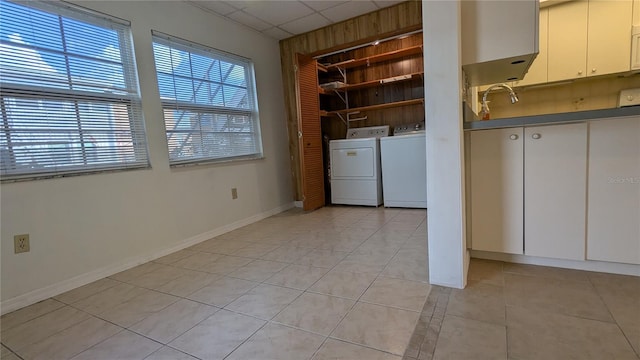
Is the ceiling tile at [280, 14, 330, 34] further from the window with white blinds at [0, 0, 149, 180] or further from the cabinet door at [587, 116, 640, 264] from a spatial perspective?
the cabinet door at [587, 116, 640, 264]

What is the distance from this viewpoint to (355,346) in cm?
121

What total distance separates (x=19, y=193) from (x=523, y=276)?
2.96 meters

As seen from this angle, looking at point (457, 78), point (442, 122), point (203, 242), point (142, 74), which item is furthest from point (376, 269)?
point (142, 74)

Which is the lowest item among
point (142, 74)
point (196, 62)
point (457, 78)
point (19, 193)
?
point (19, 193)

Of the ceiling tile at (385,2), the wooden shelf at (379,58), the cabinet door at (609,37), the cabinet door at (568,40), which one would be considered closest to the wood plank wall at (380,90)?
the wooden shelf at (379,58)

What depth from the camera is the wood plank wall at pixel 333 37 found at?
3.12 meters

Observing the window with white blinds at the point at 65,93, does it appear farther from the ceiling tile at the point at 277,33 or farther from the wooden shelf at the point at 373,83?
the wooden shelf at the point at 373,83

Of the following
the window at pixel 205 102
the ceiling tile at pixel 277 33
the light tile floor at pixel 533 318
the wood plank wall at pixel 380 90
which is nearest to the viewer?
the light tile floor at pixel 533 318

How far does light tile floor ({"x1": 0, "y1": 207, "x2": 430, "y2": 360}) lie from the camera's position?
1.27 m

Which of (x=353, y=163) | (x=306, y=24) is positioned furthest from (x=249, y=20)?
→ (x=353, y=163)

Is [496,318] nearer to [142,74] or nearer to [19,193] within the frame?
[19,193]

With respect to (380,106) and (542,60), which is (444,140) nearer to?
(542,60)

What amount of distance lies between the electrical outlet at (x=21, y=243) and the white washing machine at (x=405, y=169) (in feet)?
10.7

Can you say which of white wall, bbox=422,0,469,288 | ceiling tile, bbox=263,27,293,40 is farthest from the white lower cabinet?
ceiling tile, bbox=263,27,293,40
